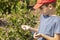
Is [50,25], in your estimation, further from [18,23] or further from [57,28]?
[18,23]

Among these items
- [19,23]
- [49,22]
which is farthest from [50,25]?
[19,23]

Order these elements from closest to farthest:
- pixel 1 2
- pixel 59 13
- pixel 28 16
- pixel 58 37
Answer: pixel 58 37
pixel 28 16
pixel 59 13
pixel 1 2

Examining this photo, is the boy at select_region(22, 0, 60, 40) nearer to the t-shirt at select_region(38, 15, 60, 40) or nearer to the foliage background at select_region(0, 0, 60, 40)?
the t-shirt at select_region(38, 15, 60, 40)

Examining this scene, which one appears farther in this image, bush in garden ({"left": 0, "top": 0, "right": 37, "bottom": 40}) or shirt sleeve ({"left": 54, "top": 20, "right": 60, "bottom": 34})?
bush in garden ({"left": 0, "top": 0, "right": 37, "bottom": 40})

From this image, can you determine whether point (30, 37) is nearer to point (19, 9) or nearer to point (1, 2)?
point (19, 9)

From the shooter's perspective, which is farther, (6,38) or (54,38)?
(6,38)

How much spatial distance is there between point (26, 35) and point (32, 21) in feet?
0.94

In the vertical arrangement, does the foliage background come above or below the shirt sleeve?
below

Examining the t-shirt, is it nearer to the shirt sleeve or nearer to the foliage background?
the shirt sleeve

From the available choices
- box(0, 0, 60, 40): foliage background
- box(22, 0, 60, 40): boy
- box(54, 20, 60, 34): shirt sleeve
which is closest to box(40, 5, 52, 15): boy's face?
box(22, 0, 60, 40): boy

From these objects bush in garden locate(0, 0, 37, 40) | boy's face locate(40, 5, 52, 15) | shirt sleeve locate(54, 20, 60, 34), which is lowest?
bush in garden locate(0, 0, 37, 40)

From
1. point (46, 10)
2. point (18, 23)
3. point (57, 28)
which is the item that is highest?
point (46, 10)

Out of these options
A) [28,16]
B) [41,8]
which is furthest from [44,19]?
[28,16]

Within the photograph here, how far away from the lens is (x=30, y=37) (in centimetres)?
543
